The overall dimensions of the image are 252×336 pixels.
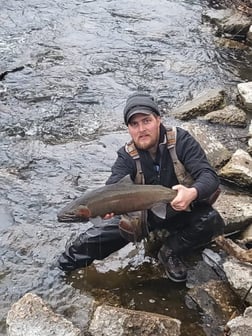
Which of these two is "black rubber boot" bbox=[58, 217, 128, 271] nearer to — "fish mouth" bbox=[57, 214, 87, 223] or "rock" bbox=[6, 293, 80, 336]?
"fish mouth" bbox=[57, 214, 87, 223]

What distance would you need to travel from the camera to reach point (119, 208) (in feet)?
15.4

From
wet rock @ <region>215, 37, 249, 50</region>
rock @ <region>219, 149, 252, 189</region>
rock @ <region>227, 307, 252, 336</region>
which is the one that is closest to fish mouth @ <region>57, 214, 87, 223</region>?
rock @ <region>227, 307, 252, 336</region>

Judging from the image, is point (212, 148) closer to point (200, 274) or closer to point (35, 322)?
point (200, 274)

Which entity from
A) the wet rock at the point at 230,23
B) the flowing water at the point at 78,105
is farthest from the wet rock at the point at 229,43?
the wet rock at the point at 230,23

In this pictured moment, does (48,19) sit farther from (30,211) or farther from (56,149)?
(30,211)

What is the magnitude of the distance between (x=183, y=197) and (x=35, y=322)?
151 cm

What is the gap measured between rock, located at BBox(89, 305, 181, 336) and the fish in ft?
2.60

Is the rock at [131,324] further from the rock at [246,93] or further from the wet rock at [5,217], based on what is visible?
the rock at [246,93]

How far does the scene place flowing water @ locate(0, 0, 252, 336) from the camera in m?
5.52

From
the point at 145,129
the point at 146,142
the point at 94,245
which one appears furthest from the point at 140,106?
the point at 94,245

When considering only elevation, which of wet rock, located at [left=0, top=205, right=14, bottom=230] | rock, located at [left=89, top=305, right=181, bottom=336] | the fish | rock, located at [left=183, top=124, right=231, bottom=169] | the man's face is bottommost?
wet rock, located at [left=0, top=205, right=14, bottom=230]

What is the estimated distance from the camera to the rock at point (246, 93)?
30.5ft

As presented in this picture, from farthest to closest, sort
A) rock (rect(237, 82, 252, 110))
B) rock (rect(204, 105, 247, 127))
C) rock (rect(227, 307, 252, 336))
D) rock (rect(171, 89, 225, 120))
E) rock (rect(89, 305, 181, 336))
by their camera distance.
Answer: rock (rect(237, 82, 252, 110)) → rock (rect(171, 89, 225, 120)) → rock (rect(204, 105, 247, 127)) → rock (rect(89, 305, 181, 336)) → rock (rect(227, 307, 252, 336))

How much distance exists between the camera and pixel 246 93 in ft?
30.9
